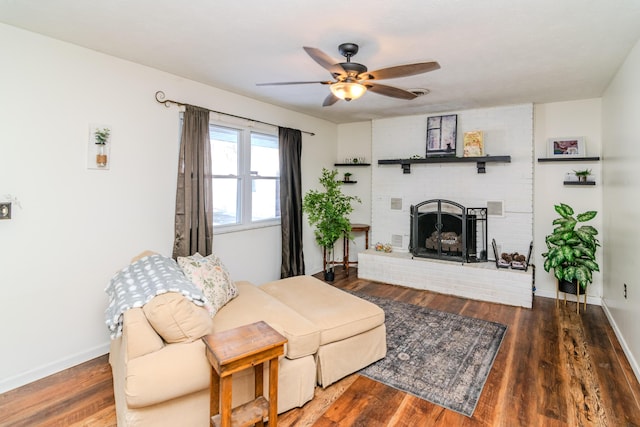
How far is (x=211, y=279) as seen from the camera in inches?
101

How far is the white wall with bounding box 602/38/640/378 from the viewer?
99.3 inches

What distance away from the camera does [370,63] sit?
283 centimetres

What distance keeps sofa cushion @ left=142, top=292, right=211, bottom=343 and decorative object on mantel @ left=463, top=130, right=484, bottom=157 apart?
4019 mm

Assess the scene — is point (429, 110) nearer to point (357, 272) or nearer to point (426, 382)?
point (357, 272)

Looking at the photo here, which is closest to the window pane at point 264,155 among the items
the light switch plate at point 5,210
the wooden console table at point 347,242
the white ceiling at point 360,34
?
the white ceiling at point 360,34

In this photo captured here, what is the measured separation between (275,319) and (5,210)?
198 cm

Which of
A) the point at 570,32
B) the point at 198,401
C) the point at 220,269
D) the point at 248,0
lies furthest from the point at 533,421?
the point at 248,0

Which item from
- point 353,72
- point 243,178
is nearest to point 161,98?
point 243,178

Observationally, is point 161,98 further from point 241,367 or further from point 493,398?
point 493,398

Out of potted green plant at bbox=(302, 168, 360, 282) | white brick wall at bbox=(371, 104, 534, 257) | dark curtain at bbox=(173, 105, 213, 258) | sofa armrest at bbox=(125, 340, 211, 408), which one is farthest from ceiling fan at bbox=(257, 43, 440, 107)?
white brick wall at bbox=(371, 104, 534, 257)

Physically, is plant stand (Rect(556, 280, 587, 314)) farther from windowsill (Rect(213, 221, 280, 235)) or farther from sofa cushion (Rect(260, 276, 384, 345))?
windowsill (Rect(213, 221, 280, 235))

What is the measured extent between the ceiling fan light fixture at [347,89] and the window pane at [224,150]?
1.84 meters

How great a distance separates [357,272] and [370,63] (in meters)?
3.24

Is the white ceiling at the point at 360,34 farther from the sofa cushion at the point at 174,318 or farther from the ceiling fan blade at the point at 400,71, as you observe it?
the sofa cushion at the point at 174,318
